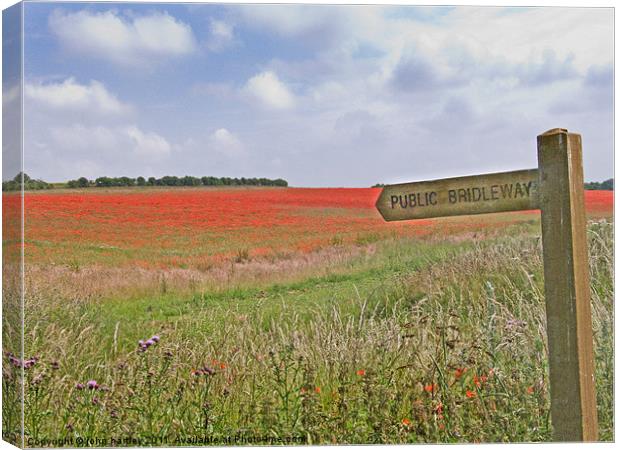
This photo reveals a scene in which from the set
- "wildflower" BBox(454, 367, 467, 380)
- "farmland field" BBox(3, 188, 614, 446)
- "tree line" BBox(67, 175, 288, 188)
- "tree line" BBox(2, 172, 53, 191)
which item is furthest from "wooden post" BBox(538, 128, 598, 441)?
"tree line" BBox(2, 172, 53, 191)

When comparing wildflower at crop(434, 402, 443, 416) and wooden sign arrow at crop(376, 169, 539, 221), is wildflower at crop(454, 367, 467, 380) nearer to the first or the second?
wildflower at crop(434, 402, 443, 416)

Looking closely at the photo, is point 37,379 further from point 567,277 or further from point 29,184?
point 567,277

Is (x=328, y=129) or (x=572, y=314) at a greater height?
(x=328, y=129)

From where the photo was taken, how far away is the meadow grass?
540 centimetres

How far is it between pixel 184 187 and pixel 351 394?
1.88 metres

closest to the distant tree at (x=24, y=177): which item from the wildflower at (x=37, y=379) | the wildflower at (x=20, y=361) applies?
the wildflower at (x=20, y=361)

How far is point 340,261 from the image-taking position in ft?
19.7

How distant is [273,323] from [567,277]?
213 cm

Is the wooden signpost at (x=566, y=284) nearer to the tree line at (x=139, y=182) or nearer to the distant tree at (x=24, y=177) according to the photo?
the tree line at (x=139, y=182)

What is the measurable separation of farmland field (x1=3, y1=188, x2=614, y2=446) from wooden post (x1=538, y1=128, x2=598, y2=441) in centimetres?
48

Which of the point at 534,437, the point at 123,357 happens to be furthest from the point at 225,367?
the point at 534,437

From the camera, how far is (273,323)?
19.2 ft

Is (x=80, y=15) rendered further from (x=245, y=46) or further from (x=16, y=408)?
(x=16, y=408)

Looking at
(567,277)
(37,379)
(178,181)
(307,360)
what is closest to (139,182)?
(178,181)
